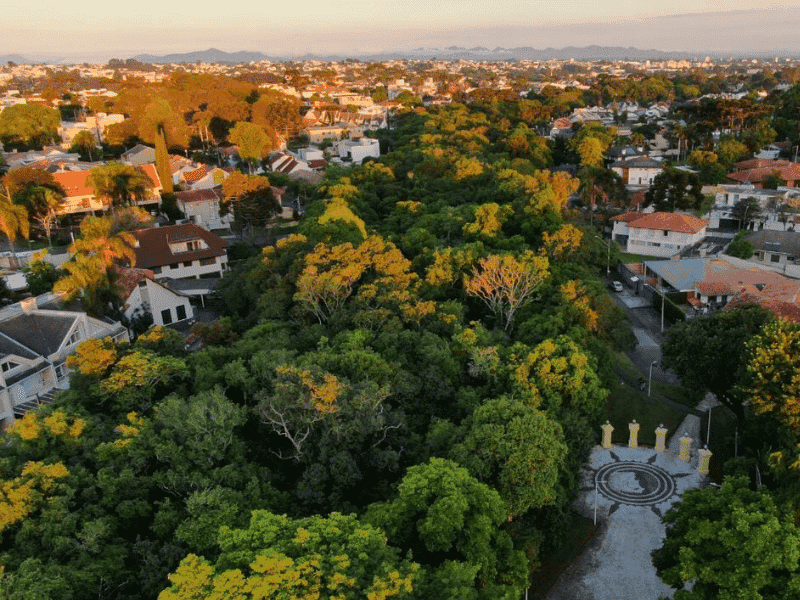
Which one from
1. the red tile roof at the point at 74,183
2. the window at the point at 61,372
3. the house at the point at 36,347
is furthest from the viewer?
the red tile roof at the point at 74,183

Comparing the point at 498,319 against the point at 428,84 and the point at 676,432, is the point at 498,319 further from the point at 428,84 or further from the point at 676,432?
the point at 428,84

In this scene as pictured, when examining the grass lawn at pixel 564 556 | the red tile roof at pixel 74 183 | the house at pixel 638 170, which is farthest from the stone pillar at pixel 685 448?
the house at pixel 638 170

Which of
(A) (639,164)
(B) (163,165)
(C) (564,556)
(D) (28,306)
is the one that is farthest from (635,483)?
(A) (639,164)

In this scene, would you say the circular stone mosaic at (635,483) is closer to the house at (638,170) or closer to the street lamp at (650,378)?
the street lamp at (650,378)

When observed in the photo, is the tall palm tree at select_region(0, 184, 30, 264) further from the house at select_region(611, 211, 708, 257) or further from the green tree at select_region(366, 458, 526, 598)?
Answer: the house at select_region(611, 211, 708, 257)

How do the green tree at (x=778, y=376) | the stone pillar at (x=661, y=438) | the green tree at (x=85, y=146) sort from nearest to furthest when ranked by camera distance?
1. the green tree at (x=778, y=376)
2. the stone pillar at (x=661, y=438)
3. the green tree at (x=85, y=146)

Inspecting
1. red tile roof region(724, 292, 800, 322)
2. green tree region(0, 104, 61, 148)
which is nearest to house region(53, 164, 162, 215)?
green tree region(0, 104, 61, 148)
